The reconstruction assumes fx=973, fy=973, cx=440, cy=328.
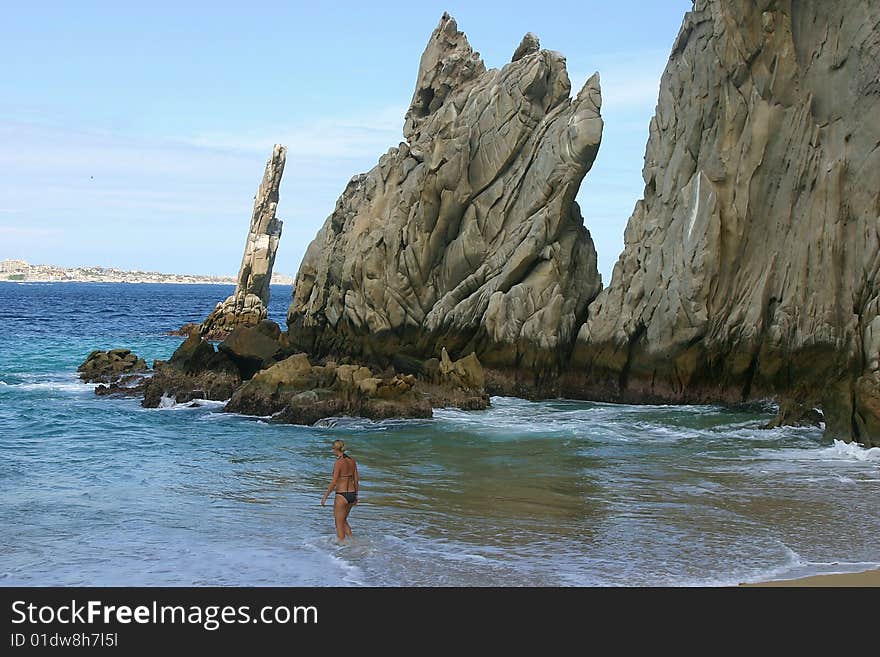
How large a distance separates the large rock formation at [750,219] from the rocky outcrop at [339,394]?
18.6 ft

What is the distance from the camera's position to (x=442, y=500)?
19625 millimetres

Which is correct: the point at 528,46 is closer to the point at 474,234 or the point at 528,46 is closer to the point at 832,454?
the point at 474,234

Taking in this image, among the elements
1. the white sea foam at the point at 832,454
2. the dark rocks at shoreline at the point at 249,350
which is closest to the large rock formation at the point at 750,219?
the white sea foam at the point at 832,454

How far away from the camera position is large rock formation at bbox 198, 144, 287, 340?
73.5 meters

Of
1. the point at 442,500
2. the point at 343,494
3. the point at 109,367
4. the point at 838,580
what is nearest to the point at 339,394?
the point at 442,500

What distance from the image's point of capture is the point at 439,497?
20.0 metres

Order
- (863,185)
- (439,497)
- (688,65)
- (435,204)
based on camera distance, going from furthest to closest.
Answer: (435,204) < (688,65) < (863,185) < (439,497)

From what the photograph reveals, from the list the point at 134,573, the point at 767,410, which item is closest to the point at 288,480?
the point at 134,573

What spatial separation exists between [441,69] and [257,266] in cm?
3376

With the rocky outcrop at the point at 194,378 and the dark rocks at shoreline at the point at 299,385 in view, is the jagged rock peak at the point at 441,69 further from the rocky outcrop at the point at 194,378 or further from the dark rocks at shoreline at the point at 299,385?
the rocky outcrop at the point at 194,378

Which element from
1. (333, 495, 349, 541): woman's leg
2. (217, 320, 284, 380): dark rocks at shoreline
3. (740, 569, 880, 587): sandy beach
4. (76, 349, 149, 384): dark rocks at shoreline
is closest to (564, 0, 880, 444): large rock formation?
(217, 320, 284, 380): dark rocks at shoreline

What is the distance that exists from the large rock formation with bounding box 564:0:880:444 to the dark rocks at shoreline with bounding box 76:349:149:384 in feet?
69.8

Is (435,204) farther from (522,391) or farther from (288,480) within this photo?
(288,480)
